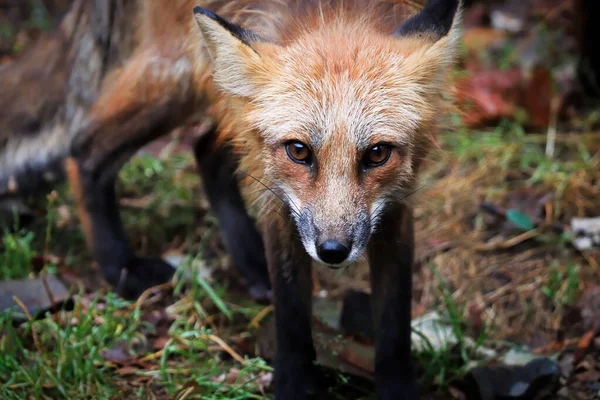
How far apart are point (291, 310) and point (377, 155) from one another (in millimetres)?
842

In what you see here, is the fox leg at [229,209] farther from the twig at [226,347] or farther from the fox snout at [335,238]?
the fox snout at [335,238]

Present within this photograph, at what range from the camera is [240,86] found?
9.23ft

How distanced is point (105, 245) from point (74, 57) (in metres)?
1.11

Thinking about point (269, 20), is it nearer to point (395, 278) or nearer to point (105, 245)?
point (395, 278)

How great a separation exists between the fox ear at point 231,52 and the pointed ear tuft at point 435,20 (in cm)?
60

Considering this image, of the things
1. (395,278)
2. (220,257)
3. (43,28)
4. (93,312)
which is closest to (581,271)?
(395,278)

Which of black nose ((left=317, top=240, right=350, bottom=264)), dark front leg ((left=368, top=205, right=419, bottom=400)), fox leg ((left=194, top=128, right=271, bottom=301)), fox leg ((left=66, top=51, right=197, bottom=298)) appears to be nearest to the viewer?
black nose ((left=317, top=240, right=350, bottom=264))

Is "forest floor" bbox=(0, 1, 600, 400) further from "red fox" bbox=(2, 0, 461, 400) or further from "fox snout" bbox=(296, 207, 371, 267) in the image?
"fox snout" bbox=(296, 207, 371, 267)

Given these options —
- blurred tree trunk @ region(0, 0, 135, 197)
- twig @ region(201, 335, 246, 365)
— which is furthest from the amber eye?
blurred tree trunk @ region(0, 0, 135, 197)

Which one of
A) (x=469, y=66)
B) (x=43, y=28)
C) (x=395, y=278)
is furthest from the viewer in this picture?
(x=43, y=28)

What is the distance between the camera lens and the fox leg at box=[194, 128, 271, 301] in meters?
4.28

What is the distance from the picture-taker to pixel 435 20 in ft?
8.90

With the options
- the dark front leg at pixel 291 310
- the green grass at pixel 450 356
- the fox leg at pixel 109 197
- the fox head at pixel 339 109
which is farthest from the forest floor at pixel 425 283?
the fox head at pixel 339 109

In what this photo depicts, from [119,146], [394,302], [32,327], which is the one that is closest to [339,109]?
[394,302]
